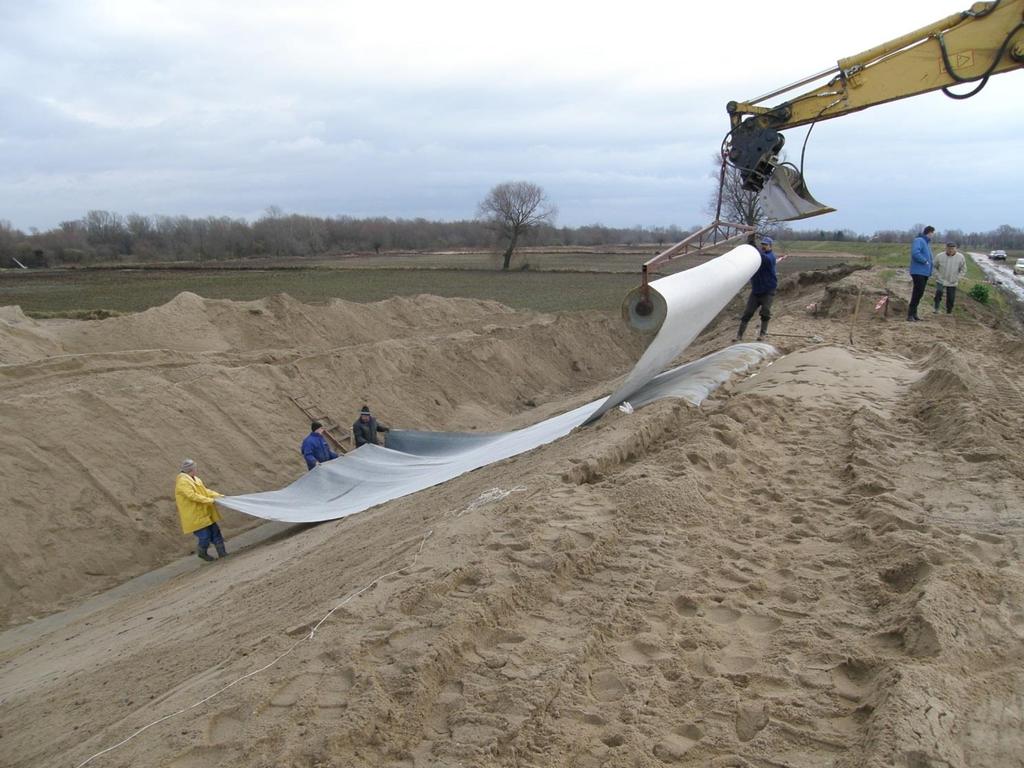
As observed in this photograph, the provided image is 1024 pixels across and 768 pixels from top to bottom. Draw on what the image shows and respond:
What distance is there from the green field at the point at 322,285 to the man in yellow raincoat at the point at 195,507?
12.2 metres

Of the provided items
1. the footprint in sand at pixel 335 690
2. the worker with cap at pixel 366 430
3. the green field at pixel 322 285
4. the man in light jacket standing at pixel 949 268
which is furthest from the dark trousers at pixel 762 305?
the green field at pixel 322 285

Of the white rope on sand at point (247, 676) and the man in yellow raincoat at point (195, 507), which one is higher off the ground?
the white rope on sand at point (247, 676)

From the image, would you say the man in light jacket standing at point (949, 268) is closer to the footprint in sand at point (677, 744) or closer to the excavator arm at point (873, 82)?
the excavator arm at point (873, 82)

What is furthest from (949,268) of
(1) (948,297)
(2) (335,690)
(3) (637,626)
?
(2) (335,690)

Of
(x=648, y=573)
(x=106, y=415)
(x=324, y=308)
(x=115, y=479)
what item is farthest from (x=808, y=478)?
(x=324, y=308)

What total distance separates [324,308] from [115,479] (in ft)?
28.9

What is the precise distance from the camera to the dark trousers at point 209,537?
9263mm

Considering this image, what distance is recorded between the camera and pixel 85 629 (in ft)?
24.6

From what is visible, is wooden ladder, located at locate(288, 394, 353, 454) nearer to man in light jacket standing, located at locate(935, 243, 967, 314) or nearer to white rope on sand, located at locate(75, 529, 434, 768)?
white rope on sand, located at locate(75, 529, 434, 768)

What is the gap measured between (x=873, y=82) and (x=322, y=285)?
2573 cm

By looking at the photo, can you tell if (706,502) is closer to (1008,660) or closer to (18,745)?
(1008,660)

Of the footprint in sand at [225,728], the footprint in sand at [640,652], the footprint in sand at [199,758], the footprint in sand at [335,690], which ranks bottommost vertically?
the footprint in sand at [640,652]

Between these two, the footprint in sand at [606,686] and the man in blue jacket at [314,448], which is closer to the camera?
the footprint in sand at [606,686]

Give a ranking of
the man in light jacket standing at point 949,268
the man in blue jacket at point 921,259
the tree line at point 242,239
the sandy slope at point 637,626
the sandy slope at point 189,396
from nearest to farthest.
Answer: the sandy slope at point 637,626
the sandy slope at point 189,396
the man in blue jacket at point 921,259
the man in light jacket standing at point 949,268
the tree line at point 242,239
